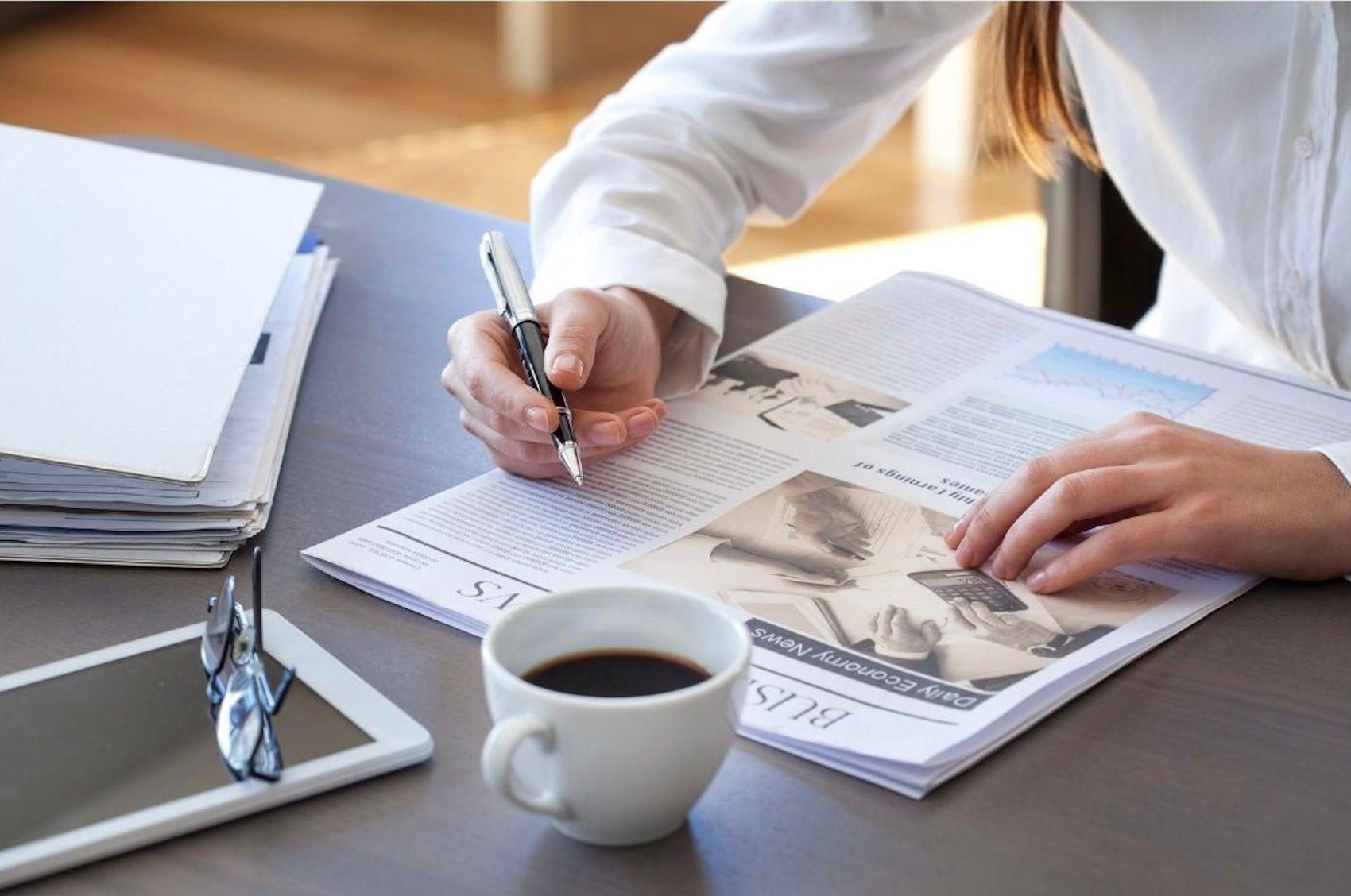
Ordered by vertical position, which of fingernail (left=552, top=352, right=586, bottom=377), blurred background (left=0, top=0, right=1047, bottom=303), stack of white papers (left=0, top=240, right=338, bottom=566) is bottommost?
blurred background (left=0, top=0, right=1047, bottom=303)

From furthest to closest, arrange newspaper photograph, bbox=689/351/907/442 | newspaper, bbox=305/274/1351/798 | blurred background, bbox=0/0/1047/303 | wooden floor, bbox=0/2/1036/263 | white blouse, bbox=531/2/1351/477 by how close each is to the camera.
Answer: wooden floor, bbox=0/2/1036/263, blurred background, bbox=0/0/1047/303, white blouse, bbox=531/2/1351/477, newspaper photograph, bbox=689/351/907/442, newspaper, bbox=305/274/1351/798

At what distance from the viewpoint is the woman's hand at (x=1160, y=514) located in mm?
681

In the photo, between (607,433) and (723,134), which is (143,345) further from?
(723,134)

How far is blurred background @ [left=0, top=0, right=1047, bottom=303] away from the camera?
9.50 ft

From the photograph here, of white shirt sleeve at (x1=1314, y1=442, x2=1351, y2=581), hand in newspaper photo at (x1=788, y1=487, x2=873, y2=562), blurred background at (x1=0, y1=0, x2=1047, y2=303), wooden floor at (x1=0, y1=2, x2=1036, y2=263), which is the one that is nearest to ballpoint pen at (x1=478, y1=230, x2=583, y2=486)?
hand in newspaper photo at (x1=788, y1=487, x2=873, y2=562)

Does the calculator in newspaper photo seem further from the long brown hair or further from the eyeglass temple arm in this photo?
the long brown hair

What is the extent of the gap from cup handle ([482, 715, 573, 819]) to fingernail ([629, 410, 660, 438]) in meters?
0.32

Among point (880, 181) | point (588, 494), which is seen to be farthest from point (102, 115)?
point (588, 494)

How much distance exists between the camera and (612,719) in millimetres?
468

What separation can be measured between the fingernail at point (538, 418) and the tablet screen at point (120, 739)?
0.18 m

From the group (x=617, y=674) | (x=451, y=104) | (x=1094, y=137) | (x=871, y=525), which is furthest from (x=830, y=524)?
(x=451, y=104)

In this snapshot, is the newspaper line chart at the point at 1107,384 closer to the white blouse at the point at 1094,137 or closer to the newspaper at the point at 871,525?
the newspaper at the point at 871,525

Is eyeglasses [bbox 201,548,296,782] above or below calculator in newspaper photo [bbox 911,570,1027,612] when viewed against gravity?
above

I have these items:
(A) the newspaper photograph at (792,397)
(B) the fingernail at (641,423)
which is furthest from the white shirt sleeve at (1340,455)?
(B) the fingernail at (641,423)
